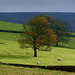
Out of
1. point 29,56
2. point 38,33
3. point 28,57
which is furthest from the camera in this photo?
point 38,33

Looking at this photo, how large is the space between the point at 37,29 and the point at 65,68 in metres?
33.1

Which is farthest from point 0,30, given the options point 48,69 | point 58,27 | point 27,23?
point 48,69

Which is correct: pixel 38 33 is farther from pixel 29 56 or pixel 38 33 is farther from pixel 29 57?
pixel 29 57

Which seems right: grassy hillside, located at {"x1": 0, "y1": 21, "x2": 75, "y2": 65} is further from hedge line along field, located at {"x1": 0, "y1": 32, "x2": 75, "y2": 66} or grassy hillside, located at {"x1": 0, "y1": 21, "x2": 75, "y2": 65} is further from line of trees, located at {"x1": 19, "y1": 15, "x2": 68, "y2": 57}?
line of trees, located at {"x1": 19, "y1": 15, "x2": 68, "y2": 57}

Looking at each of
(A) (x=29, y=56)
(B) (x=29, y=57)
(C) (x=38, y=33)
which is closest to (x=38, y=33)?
(C) (x=38, y=33)

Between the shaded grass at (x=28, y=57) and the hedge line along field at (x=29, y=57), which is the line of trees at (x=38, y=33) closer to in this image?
the shaded grass at (x=28, y=57)

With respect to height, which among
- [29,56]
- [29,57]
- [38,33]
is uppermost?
[38,33]

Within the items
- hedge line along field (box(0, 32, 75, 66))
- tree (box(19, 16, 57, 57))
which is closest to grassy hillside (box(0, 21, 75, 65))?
hedge line along field (box(0, 32, 75, 66))

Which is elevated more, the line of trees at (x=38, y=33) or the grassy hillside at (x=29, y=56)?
the line of trees at (x=38, y=33)

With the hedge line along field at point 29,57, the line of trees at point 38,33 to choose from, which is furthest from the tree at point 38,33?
the hedge line along field at point 29,57

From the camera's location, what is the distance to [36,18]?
60000mm

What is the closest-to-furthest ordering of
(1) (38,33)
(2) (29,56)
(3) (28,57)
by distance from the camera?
1. (3) (28,57)
2. (2) (29,56)
3. (1) (38,33)

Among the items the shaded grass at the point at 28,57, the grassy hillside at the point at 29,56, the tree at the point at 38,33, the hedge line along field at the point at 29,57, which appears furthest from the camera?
the tree at the point at 38,33

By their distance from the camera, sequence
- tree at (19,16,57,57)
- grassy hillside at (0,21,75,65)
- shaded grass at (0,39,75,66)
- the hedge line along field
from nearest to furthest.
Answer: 1. shaded grass at (0,39,75,66)
2. the hedge line along field
3. grassy hillside at (0,21,75,65)
4. tree at (19,16,57,57)
